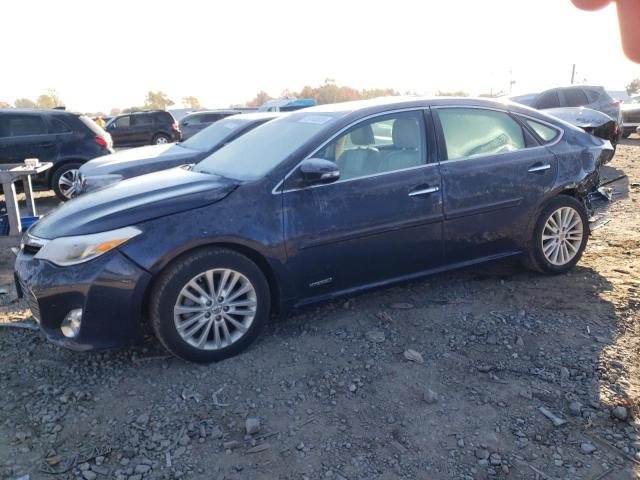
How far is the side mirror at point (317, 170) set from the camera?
11.6ft

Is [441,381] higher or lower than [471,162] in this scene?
lower

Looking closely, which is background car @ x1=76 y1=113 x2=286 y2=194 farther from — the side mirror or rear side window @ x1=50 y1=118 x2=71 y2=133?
the side mirror

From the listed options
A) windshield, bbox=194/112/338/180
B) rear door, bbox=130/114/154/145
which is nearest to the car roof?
windshield, bbox=194/112/338/180

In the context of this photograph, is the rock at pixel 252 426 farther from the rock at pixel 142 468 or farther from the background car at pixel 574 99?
the background car at pixel 574 99

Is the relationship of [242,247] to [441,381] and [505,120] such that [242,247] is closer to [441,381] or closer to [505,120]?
[441,381]

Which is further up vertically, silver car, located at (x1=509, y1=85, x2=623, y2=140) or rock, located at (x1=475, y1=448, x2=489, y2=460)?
silver car, located at (x1=509, y1=85, x2=623, y2=140)

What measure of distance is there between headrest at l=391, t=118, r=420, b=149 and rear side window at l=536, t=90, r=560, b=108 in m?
9.30

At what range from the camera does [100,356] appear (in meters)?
3.53

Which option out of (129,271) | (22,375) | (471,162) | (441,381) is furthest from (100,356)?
(471,162)

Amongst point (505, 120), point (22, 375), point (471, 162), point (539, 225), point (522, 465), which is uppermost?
point (505, 120)

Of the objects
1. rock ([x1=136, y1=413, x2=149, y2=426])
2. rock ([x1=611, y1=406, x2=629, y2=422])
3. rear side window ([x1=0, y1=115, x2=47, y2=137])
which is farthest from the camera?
rear side window ([x1=0, y1=115, x2=47, y2=137])

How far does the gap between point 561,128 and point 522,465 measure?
3.16 meters

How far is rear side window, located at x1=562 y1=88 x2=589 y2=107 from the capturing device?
1242 cm

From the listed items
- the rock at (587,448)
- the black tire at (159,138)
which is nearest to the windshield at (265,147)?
the rock at (587,448)
